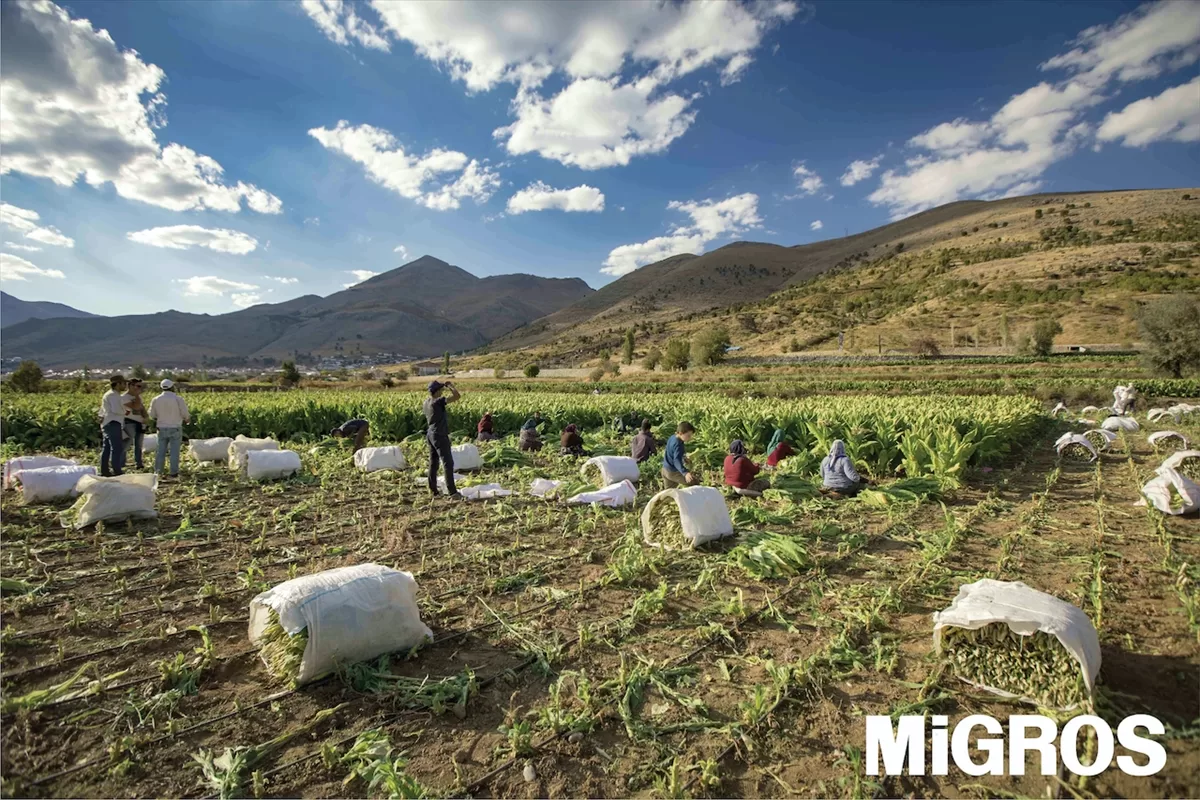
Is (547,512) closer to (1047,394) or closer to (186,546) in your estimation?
(186,546)

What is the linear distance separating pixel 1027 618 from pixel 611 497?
5.37 metres

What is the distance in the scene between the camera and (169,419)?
9.25m

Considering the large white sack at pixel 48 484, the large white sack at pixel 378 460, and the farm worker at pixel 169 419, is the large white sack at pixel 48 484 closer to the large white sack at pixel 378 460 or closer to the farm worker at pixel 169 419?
the farm worker at pixel 169 419

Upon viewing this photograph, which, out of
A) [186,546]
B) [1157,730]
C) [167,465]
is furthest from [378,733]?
[167,465]

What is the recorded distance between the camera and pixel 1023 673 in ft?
11.0

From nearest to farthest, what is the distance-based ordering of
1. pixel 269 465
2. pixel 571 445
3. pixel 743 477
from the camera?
pixel 743 477, pixel 269 465, pixel 571 445

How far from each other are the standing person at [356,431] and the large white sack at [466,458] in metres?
2.87

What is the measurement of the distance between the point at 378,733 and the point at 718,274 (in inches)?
5931

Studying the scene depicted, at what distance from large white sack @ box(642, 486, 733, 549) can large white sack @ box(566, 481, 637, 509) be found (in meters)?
1.70

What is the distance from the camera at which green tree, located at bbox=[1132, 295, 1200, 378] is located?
91.3 ft

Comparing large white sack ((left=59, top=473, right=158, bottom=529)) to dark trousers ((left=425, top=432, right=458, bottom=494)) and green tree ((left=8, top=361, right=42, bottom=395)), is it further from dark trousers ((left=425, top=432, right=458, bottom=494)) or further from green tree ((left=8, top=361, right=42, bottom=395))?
green tree ((left=8, top=361, right=42, bottom=395))

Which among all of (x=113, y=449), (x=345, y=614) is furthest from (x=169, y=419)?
(x=345, y=614)

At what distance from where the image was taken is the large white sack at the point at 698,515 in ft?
19.6

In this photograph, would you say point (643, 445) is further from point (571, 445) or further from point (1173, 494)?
point (1173, 494)
